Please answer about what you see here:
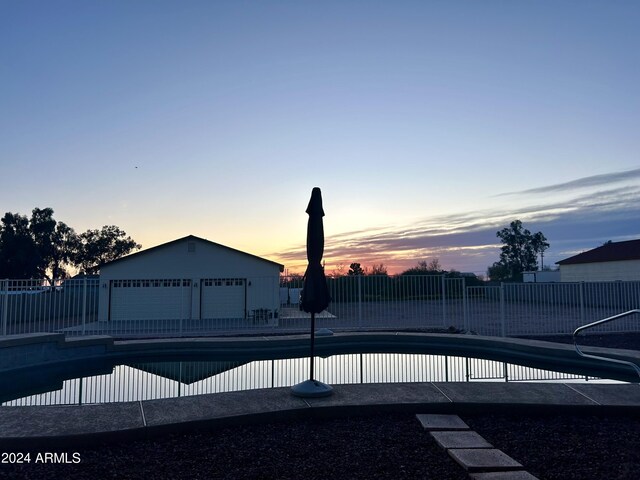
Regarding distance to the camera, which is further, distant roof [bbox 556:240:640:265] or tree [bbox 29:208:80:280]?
tree [bbox 29:208:80:280]

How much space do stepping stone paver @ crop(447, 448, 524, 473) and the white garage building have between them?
56.9 ft

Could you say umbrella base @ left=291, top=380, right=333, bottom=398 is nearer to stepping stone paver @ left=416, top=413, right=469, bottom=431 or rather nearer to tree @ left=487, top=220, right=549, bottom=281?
stepping stone paver @ left=416, top=413, right=469, bottom=431

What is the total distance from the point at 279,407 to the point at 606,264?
35.6 metres

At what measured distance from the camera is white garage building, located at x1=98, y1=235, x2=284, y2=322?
72.0ft

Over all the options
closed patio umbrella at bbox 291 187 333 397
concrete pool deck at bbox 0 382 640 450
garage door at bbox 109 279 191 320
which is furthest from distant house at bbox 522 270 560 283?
closed patio umbrella at bbox 291 187 333 397

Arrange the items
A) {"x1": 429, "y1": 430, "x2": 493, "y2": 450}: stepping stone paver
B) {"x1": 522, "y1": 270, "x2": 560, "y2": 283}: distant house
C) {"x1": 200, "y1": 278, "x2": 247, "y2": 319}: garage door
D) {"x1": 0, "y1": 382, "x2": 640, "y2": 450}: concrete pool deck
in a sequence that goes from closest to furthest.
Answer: {"x1": 429, "y1": 430, "x2": 493, "y2": 450}: stepping stone paver, {"x1": 0, "y1": 382, "x2": 640, "y2": 450}: concrete pool deck, {"x1": 200, "y1": 278, "x2": 247, "y2": 319}: garage door, {"x1": 522, "y1": 270, "x2": 560, "y2": 283}: distant house

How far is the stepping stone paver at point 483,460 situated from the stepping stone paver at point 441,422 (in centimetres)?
70

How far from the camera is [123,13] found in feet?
38.9

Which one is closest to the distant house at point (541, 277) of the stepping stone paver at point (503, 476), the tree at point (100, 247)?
the stepping stone paver at point (503, 476)

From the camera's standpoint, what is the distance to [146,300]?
869 inches

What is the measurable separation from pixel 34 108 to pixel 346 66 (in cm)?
835

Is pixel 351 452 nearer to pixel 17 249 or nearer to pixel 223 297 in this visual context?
pixel 223 297

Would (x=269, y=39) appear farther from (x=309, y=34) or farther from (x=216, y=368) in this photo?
(x=216, y=368)

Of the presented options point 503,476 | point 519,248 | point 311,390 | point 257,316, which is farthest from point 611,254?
point 503,476
